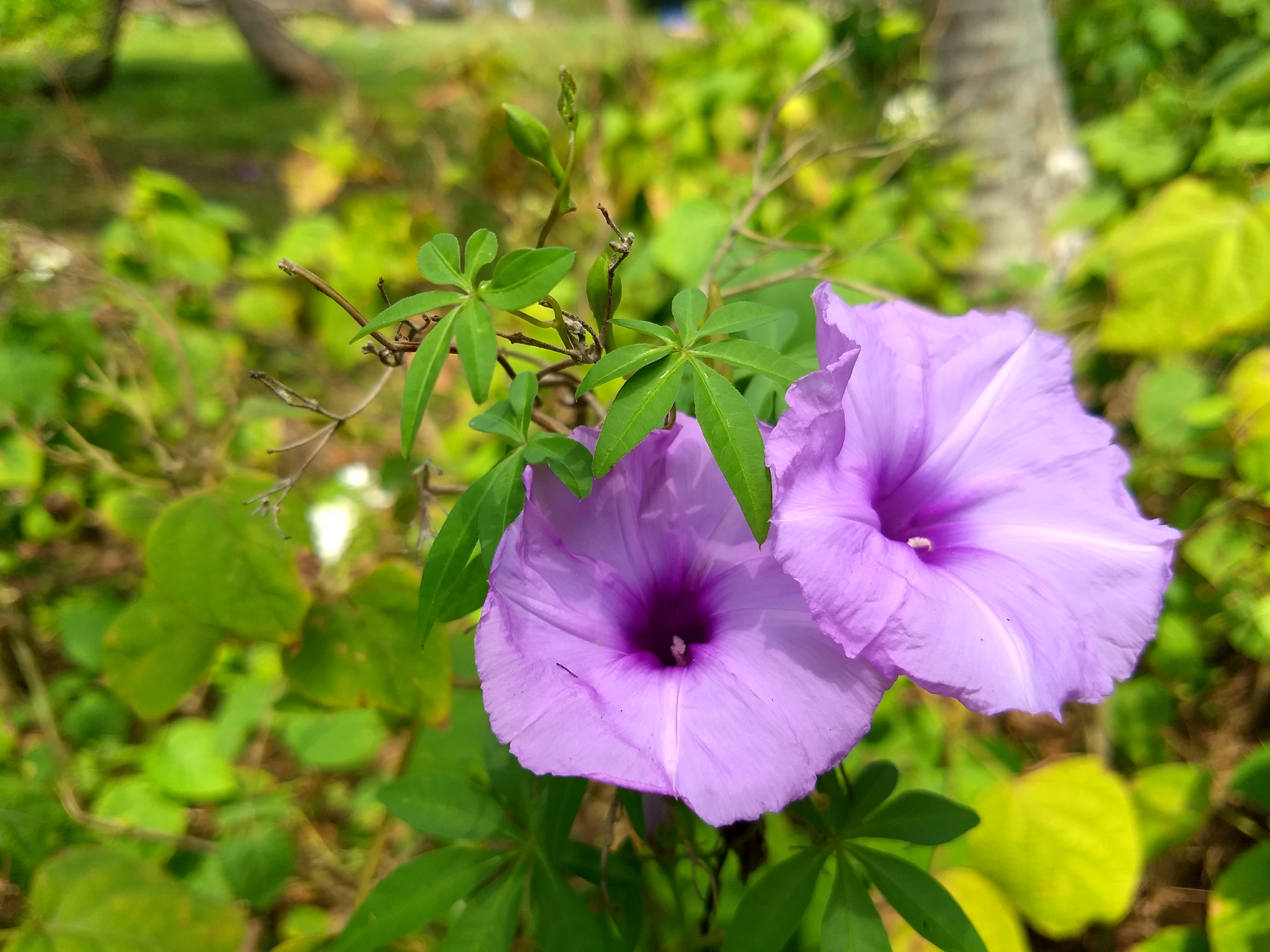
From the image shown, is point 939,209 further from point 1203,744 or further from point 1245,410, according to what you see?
point 1203,744

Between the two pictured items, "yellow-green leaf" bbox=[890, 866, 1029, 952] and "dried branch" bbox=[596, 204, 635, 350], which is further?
"yellow-green leaf" bbox=[890, 866, 1029, 952]

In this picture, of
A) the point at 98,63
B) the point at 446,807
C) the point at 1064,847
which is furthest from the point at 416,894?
the point at 98,63

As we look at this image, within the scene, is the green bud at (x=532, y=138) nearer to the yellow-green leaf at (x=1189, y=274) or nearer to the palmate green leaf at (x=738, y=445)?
the palmate green leaf at (x=738, y=445)

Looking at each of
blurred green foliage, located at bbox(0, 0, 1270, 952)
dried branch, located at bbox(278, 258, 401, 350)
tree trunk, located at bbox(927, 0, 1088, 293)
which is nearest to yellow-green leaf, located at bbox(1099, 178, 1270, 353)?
blurred green foliage, located at bbox(0, 0, 1270, 952)

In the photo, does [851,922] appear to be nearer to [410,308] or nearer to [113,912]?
[410,308]

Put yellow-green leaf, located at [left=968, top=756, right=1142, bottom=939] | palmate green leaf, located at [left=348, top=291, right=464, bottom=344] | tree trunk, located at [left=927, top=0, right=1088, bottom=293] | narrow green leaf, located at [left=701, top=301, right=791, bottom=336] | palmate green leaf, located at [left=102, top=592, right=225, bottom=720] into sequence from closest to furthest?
palmate green leaf, located at [left=348, top=291, right=464, bottom=344]
narrow green leaf, located at [left=701, top=301, right=791, bottom=336]
palmate green leaf, located at [left=102, top=592, right=225, bottom=720]
yellow-green leaf, located at [left=968, top=756, right=1142, bottom=939]
tree trunk, located at [left=927, top=0, right=1088, bottom=293]

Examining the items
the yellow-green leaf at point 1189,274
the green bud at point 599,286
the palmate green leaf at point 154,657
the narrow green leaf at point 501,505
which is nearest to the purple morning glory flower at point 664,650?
the narrow green leaf at point 501,505

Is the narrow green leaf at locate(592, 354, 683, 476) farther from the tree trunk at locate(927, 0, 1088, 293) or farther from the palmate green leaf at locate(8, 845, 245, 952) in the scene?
the tree trunk at locate(927, 0, 1088, 293)

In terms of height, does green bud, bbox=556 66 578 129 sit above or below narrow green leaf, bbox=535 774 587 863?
above
